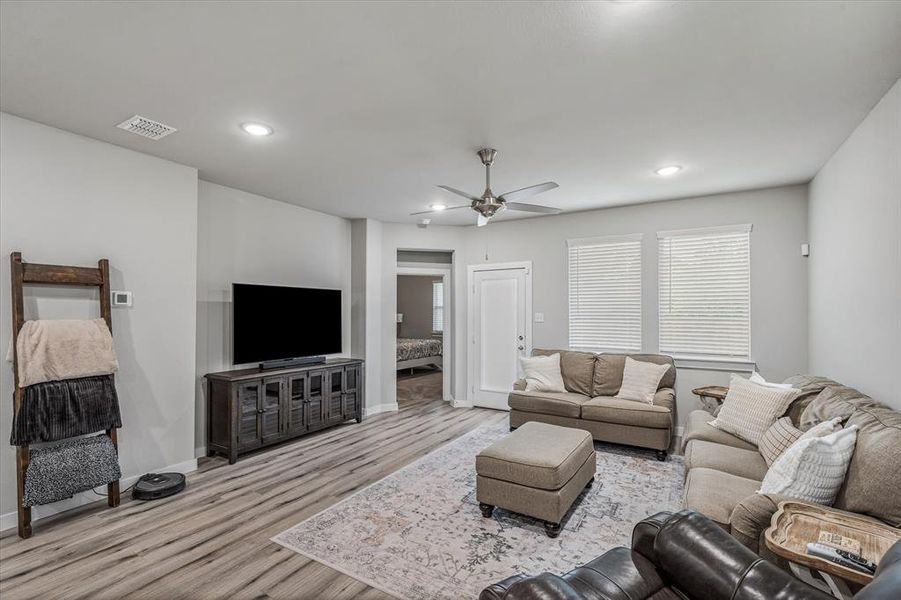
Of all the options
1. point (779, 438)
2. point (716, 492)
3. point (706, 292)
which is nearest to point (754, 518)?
point (716, 492)

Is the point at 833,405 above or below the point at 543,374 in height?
above

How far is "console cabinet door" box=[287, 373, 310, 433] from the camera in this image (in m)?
4.61

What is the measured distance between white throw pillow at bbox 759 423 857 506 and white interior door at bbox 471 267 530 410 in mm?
4039

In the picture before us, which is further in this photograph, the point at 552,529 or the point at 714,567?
the point at 552,529

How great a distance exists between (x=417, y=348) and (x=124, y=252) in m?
6.50

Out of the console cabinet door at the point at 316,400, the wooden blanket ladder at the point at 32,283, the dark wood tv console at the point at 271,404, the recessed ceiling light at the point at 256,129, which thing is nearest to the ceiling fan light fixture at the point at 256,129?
the recessed ceiling light at the point at 256,129

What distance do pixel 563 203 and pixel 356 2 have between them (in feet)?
12.5

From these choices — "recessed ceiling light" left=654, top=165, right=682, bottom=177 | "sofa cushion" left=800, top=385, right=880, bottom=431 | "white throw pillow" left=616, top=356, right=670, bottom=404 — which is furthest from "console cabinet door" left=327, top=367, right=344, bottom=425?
"sofa cushion" left=800, top=385, right=880, bottom=431

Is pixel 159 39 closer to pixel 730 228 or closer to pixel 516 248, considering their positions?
pixel 516 248

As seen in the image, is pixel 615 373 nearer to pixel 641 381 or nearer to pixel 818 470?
pixel 641 381

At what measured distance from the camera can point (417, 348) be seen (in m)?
9.51

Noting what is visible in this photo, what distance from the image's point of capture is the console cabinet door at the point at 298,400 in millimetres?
4609

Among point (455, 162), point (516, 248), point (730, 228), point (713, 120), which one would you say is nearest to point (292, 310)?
point (455, 162)

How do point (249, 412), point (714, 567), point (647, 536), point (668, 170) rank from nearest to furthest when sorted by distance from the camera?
point (714, 567), point (647, 536), point (668, 170), point (249, 412)
